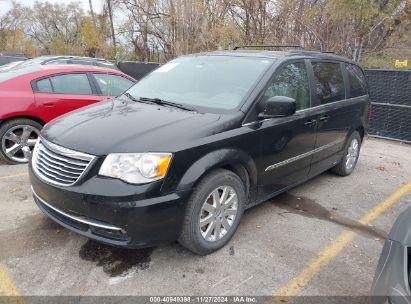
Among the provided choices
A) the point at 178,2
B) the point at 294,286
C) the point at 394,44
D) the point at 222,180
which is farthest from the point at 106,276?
the point at 178,2

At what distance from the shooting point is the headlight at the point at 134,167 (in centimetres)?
280

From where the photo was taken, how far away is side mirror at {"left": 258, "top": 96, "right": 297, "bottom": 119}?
3.46 metres

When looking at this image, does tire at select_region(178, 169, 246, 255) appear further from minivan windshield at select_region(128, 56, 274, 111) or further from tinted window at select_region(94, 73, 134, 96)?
tinted window at select_region(94, 73, 134, 96)

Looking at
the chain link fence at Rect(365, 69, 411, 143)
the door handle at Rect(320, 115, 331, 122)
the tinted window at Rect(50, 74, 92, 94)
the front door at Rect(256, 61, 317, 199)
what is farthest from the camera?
the chain link fence at Rect(365, 69, 411, 143)

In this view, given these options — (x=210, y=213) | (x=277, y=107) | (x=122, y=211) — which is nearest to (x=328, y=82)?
(x=277, y=107)

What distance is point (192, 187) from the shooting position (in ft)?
9.77

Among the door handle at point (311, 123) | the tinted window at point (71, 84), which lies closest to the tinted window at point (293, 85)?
the door handle at point (311, 123)

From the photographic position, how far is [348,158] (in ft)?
18.7

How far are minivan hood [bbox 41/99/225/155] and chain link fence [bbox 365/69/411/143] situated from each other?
20.9 ft

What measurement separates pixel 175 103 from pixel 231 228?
130 cm

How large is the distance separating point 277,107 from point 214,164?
843 millimetres

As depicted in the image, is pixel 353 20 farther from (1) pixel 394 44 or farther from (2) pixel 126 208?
(2) pixel 126 208

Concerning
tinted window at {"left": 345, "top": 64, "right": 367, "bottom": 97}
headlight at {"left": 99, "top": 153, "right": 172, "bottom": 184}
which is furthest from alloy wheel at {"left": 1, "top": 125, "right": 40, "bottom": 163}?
tinted window at {"left": 345, "top": 64, "right": 367, "bottom": 97}

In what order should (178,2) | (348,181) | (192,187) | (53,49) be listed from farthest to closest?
(53,49) < (178,2) < (348,181) < (192,187)
